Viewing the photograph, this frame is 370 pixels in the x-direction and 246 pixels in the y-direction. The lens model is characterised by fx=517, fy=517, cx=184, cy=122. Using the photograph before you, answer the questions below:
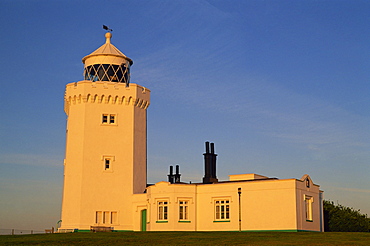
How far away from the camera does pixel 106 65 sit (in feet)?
149

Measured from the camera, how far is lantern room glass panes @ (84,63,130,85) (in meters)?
45.4

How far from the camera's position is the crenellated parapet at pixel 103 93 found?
43844 millimetres

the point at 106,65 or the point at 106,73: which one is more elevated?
the point at 106,65

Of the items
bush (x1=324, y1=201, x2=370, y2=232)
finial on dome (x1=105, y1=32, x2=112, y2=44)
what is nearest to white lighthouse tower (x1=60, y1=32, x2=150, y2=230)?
finial on dome (x1=105, y1=32, x2=112, y2=44)

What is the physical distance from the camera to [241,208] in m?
39.2

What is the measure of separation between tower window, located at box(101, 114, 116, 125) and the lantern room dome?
132 inches

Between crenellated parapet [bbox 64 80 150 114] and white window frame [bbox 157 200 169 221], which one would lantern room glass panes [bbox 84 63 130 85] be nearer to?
crenellated parapet [bbox 64 80 150 114]

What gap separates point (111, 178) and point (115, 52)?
11215 mm

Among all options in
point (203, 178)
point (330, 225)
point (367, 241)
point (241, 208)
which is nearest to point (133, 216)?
point (203, 178)

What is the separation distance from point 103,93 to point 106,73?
2.30 meters

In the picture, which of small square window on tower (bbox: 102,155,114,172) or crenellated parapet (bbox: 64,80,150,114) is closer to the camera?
small square window on tower (bbox: 102,155,114,172)

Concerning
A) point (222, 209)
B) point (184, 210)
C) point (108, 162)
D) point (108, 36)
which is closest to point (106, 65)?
point (108, 36)

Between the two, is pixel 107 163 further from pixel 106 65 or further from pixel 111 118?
pixel 106 65

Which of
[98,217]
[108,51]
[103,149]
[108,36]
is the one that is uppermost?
[108,36]
